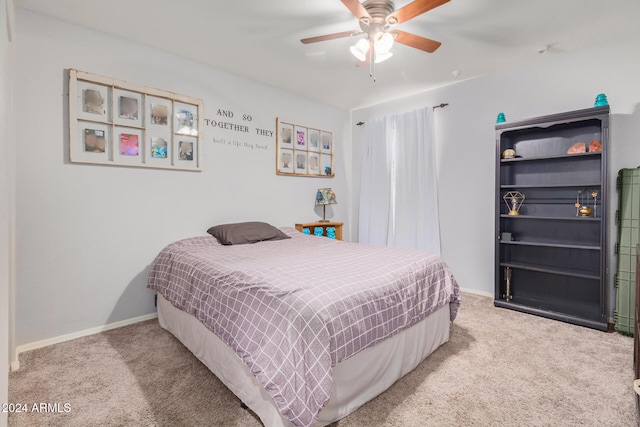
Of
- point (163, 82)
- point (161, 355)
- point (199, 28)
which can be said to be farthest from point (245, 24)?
point (161, 355)

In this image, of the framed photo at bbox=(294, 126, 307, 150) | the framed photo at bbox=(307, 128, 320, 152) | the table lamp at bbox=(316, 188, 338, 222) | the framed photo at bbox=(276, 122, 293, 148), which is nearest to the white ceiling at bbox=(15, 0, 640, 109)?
the framed photo at bbox=(276, 122, 293, 148)

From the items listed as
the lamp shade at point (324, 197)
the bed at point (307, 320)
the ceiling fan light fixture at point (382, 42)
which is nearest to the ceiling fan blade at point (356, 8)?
the ceiling fan light fixture at point (382, 42)

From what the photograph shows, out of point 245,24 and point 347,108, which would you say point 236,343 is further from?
point 347,108

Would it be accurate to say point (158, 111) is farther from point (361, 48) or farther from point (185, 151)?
point (361, 48)

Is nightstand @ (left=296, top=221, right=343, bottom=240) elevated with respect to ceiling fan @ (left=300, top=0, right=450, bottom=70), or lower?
lower

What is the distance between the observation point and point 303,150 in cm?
405

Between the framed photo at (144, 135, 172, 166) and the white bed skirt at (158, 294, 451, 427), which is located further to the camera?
the framed photo at (144, 135, 172, 166)

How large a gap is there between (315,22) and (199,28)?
0.96m

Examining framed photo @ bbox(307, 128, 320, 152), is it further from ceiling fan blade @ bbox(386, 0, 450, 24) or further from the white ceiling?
ceiling fan blade @ bbox(386, 0, 450, 24)

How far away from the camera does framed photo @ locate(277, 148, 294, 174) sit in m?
3.79

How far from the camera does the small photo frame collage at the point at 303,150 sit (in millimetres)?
3809

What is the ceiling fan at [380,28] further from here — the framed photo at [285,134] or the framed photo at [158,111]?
the framed photo at [285,134]

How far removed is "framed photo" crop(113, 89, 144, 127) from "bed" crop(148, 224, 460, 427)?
125 centimetres

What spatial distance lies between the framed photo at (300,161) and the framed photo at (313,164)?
0.07 metres
